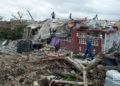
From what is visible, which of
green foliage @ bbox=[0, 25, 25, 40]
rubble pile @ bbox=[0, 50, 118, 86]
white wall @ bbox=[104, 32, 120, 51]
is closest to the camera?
rubble pile @ bbox=[0, 50, 118, 86]

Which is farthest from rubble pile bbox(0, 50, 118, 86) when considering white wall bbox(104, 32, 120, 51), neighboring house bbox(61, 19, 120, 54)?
white wall bbox(104, 32, 120, 51)

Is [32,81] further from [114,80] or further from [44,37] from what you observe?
[44,37]

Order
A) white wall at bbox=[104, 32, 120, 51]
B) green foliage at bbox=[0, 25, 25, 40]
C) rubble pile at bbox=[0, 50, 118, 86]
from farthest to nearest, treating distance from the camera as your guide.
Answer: green foliage at bbox=[0, 25, 25, 40], white wall at bbox=[104, 32, 120, 51], rubble pile at bbox=[0, 50, 118, 86]

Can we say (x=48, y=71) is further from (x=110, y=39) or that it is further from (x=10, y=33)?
(x=10, y=33)

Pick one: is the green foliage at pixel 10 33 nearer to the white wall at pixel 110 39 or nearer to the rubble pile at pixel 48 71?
the white wall at pixel 110 39

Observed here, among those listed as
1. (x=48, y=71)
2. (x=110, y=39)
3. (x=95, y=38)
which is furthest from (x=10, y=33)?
(x=48, y=71)

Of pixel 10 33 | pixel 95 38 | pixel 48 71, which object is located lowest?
pixel 10 33

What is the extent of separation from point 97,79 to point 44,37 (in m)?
15.9

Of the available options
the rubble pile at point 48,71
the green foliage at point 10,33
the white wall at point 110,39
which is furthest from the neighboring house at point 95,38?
the green foliage at point 10,33

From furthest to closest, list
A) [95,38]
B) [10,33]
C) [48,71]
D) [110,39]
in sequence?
[10,33] → [95,38] → [110,39] → [48,71]

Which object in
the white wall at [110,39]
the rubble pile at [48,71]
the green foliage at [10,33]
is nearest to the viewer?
the rubble pile at [48,71]

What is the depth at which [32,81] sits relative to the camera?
1341cm

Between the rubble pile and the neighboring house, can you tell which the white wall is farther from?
the rubble pile

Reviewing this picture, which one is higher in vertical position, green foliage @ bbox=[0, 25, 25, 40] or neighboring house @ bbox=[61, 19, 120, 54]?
neighboring house @ bbox=[61, 19, 120, 54]
